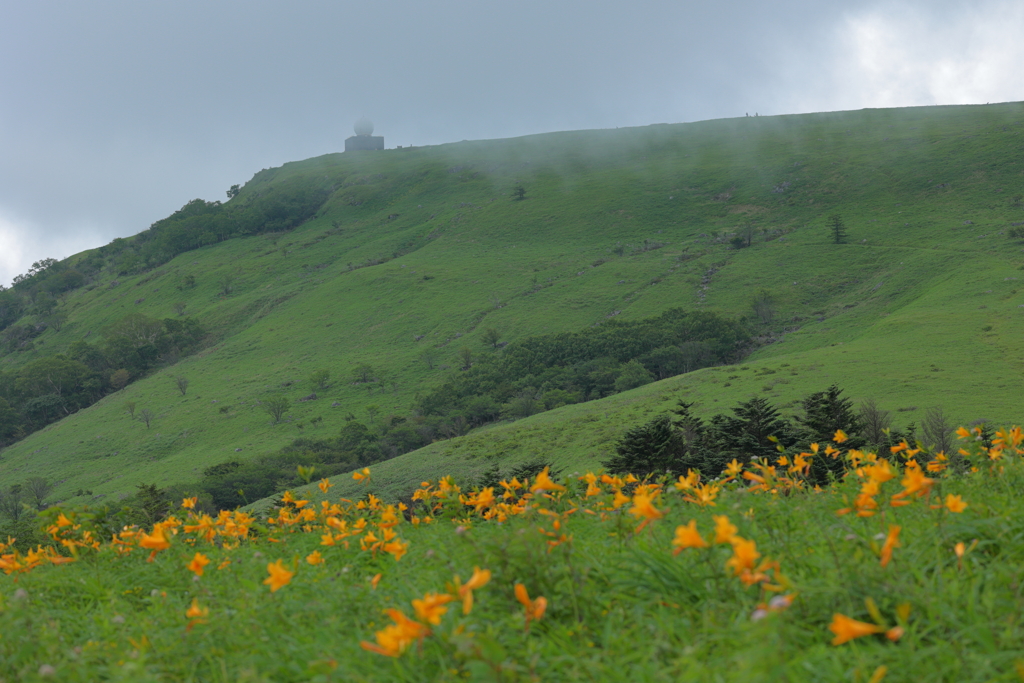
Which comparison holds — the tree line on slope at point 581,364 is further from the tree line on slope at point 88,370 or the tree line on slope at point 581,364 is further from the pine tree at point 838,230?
the tree line on slope at point 88,370

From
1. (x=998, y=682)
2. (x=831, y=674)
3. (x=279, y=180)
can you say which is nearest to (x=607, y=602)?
(x=831, y=674)

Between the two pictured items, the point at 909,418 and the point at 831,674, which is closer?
the point at 831,674

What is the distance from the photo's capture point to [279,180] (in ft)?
536

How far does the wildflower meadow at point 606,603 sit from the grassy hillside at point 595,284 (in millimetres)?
25034

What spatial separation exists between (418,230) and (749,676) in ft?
389

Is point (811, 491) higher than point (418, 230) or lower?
lower

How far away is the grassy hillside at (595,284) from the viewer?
40094 mm

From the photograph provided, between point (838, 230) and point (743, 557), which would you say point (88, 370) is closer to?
point (838, 230)

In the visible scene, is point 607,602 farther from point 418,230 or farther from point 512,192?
point 512,192

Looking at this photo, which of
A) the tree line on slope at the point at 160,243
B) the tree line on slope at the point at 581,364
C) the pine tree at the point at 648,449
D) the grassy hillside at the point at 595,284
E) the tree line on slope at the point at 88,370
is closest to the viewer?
the pine tree at the point at 648,449

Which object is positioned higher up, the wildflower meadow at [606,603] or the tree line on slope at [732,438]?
the wildflower meadow at [606,603]

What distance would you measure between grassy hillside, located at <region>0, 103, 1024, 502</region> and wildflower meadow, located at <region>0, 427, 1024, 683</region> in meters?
25.0

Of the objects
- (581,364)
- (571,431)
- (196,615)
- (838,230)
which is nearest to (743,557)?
(196,615)

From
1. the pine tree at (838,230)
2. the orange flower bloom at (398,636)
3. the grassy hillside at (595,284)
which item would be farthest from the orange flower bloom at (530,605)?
the pine tree at (838,230)
